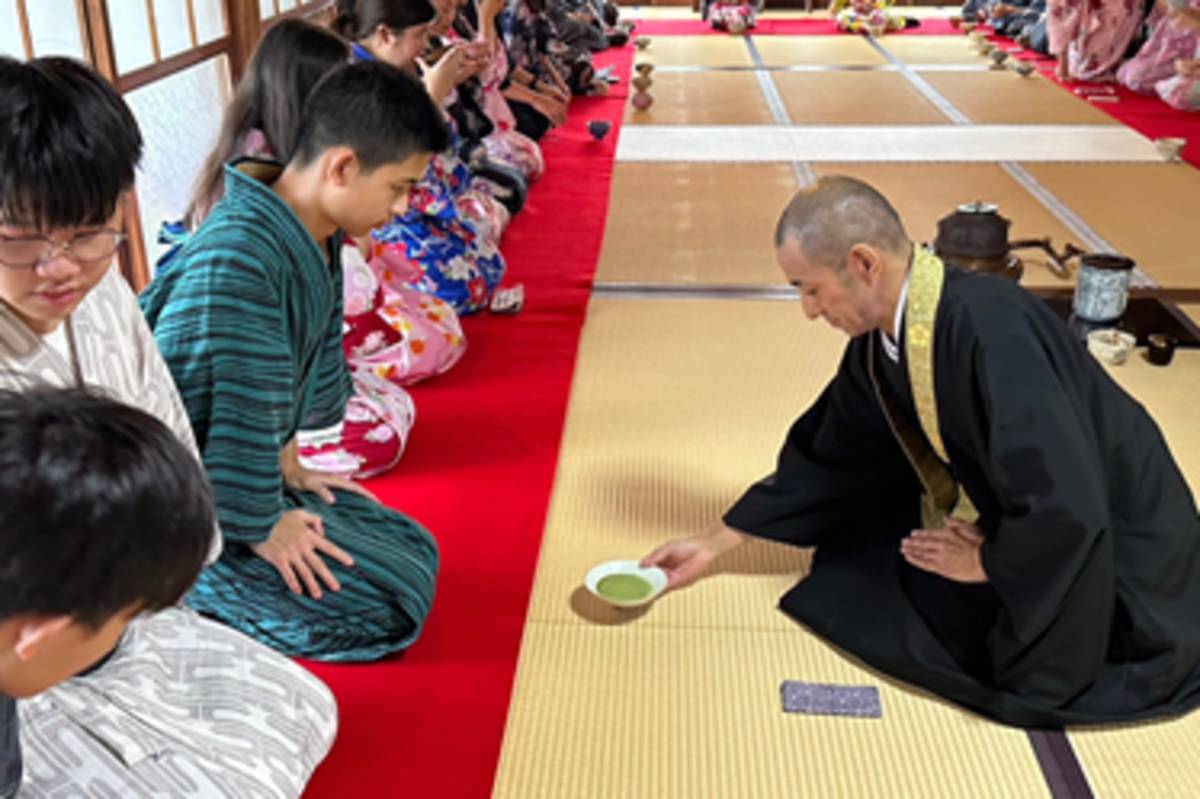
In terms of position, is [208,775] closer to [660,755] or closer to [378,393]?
[660,755]

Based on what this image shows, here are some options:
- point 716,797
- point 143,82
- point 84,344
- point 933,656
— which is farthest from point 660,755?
point 143,82

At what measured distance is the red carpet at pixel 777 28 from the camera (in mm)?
11008

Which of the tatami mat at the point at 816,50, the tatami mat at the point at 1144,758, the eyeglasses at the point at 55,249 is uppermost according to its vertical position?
the eyeglasses at the point at 55,249

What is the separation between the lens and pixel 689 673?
7.55ft

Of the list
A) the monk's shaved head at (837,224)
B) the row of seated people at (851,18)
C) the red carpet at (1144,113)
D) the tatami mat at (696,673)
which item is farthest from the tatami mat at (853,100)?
the monk's shaved head at (837,224)

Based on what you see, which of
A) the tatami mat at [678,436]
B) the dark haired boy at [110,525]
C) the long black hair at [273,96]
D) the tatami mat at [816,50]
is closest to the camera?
the dark haired boy at [110,525]

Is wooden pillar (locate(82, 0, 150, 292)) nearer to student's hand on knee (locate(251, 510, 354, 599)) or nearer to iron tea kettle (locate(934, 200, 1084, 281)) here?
student's hand on knee (locate(251, 510, 354, 599))

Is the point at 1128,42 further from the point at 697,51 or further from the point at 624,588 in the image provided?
the point at 624,588

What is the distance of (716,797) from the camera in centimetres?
199

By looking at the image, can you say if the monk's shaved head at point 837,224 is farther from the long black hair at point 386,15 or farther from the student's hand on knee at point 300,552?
the long black hair at point 386,15

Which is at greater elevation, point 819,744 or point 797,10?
point 819,744

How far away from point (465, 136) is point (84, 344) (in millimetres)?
3491

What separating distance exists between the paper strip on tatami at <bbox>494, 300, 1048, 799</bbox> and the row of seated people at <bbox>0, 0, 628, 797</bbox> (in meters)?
0.34

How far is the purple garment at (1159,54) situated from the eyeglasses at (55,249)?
7741mm
